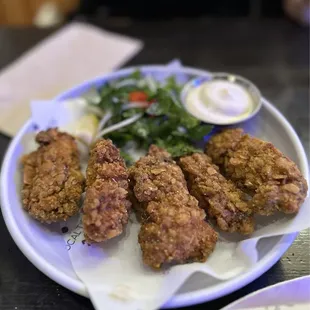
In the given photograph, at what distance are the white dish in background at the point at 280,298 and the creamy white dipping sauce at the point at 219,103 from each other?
103 cm

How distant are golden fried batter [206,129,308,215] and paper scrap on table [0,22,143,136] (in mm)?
1522

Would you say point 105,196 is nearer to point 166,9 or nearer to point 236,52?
point 236,52

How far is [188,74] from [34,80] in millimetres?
1296

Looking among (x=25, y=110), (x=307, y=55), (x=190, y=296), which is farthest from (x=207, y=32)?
(x=190, y=296)

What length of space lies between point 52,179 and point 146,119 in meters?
0.77

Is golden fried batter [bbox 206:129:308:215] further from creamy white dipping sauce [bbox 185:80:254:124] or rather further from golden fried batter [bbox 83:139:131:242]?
golden fried batter [bbox 83:139:131:242]

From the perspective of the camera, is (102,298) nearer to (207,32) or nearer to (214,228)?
(214,228)

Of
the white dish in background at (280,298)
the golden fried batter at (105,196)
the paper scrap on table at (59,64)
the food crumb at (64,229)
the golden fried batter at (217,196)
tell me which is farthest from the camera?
the paper scrap on table at (59,64)

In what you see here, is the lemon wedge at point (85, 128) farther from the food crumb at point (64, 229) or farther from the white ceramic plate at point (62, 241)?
the food crumb at point (64, 229)

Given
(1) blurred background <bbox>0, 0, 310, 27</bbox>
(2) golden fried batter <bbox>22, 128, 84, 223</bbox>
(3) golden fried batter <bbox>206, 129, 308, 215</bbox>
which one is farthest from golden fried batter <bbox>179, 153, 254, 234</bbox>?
(1) blurred background <bbox>0, 0, 310, 27</bbox>

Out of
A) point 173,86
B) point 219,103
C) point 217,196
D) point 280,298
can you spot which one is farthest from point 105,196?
point 173,86

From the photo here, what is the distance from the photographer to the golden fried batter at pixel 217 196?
1.90 meters

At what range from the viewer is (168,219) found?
1.75m

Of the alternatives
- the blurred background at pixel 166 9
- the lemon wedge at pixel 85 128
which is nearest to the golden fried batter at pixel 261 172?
the lemon wedge at pixel 85 128
